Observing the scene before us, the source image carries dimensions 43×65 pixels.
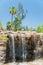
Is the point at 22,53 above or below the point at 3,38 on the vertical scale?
below

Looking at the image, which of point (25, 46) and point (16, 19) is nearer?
point (25, 46)

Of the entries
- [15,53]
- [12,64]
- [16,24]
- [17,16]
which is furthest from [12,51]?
[17,16]

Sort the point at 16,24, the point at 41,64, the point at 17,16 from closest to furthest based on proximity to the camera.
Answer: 1. the point at 41,64
2. the point at 16,24
3. the point at 17,16

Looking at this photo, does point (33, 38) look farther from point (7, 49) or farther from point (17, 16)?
point (17, 16)

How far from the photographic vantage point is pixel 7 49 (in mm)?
17625

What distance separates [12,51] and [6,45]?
844mm

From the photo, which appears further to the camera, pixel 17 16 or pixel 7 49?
pixel 17 16

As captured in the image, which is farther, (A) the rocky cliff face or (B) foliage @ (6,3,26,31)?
(B) foliage @ (6,3,26,31)

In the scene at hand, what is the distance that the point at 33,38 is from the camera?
59.0 ft

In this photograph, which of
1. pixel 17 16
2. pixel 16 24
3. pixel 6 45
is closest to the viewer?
pixel 6 45

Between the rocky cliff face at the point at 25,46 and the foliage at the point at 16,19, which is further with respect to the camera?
the foliage at the point at 16,19

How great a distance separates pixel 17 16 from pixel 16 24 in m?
3.37

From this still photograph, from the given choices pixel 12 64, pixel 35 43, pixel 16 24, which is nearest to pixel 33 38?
pixel 35 43

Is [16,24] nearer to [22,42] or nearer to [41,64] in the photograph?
[22,42]
